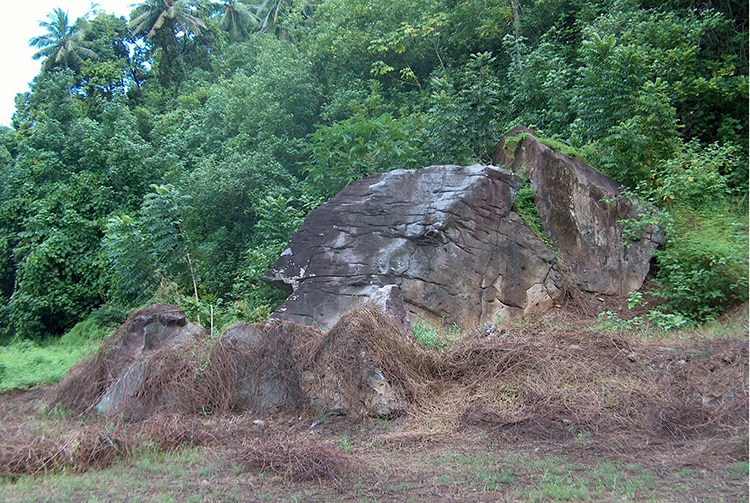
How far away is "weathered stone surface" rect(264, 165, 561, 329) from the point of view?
32.8ft

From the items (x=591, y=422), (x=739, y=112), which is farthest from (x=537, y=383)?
(x=739, y=112)

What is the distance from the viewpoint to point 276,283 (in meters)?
10.7

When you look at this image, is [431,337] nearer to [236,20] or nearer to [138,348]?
[138,348]

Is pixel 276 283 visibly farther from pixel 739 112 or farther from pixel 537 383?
pixel 739 112

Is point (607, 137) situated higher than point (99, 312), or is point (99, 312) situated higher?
point (607, 137)

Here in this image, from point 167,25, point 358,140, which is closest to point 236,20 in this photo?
point 167,25

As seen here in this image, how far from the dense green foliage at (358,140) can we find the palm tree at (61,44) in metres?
4.07

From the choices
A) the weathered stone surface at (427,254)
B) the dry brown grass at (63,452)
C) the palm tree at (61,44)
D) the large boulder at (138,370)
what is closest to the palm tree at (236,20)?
the palm tree at (61,44)

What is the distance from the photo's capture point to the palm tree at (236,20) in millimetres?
32531

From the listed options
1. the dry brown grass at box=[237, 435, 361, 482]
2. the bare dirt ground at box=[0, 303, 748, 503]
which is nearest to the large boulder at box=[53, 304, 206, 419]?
the bare dirt ground at box=[0, 303, 748, 503]

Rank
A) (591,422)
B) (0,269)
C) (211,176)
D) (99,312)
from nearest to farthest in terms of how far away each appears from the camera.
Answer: (591,422) < (99,312) < (211,176) < (0,269)

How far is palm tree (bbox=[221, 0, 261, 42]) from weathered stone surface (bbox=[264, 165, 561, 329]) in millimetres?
24644

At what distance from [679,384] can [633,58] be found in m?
7.12

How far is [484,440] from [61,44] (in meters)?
28.9
